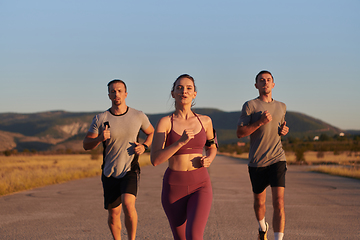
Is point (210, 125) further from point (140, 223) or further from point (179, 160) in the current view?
point (140, 223)

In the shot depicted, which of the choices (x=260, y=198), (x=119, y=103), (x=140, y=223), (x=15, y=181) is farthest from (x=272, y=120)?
(x=15, y=181)

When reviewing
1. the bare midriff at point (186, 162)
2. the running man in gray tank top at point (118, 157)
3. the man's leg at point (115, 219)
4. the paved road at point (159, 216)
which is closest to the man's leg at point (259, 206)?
the paved road at point (159, 216)

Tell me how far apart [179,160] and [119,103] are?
2031mm

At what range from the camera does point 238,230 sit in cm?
781

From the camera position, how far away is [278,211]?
5891 millimetres

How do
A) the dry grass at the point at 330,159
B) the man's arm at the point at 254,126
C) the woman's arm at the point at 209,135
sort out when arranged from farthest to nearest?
the dry grass at the point at 330,159, the man's arm at the point at 254,126, the woman's arm at the point at 209,135

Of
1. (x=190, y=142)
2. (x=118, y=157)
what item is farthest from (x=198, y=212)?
(x=118, y=157)

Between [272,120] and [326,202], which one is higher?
[272,120]

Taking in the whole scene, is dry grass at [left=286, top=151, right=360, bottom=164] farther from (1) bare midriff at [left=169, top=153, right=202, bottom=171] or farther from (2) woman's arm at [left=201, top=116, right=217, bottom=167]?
(1) bare midriff at [left=169, top=153, right=202, bottom=171]

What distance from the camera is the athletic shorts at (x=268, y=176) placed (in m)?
6.09

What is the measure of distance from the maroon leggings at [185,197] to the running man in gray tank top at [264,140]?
177 centimetres

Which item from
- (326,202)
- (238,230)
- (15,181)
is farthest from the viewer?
(15,181)

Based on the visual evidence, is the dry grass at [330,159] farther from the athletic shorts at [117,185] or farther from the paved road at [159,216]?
the athletic shorts at [117,185]

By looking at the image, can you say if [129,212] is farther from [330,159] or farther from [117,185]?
[330,159]
